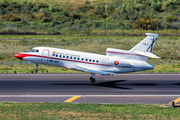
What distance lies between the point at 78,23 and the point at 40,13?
571 inches

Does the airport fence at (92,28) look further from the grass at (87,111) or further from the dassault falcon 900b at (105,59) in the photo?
the grass at (87,111)

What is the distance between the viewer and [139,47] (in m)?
29.3

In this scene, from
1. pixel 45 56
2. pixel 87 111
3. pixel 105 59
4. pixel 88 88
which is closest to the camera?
pixel 87 111

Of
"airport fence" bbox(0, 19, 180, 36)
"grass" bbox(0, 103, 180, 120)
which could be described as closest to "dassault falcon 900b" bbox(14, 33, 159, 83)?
"grass" bbox(0, 103, 180, 120)

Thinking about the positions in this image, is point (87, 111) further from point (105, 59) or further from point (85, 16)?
point (85, 16)

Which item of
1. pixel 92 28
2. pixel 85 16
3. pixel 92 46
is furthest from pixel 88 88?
pixel 85 16

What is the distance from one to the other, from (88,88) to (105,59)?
3860 mm

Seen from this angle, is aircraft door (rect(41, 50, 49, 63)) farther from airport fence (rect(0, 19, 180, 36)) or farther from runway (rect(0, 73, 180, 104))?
airport fence (rect(0, 19, 180, 36))

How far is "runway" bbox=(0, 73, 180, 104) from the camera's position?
23.5 metres

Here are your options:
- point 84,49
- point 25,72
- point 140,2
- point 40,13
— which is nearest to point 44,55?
point 25,72

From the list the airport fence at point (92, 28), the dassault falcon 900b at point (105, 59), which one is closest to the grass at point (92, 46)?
the airport fence at point (92, 28)

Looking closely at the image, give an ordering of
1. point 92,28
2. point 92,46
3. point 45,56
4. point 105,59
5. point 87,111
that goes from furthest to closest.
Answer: point 92,28 < point 92,46 < point 45,56 < point 105,59 < point 87,111

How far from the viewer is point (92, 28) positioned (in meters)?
71.4

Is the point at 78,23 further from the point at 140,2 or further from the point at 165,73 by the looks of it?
the point at 165,73
